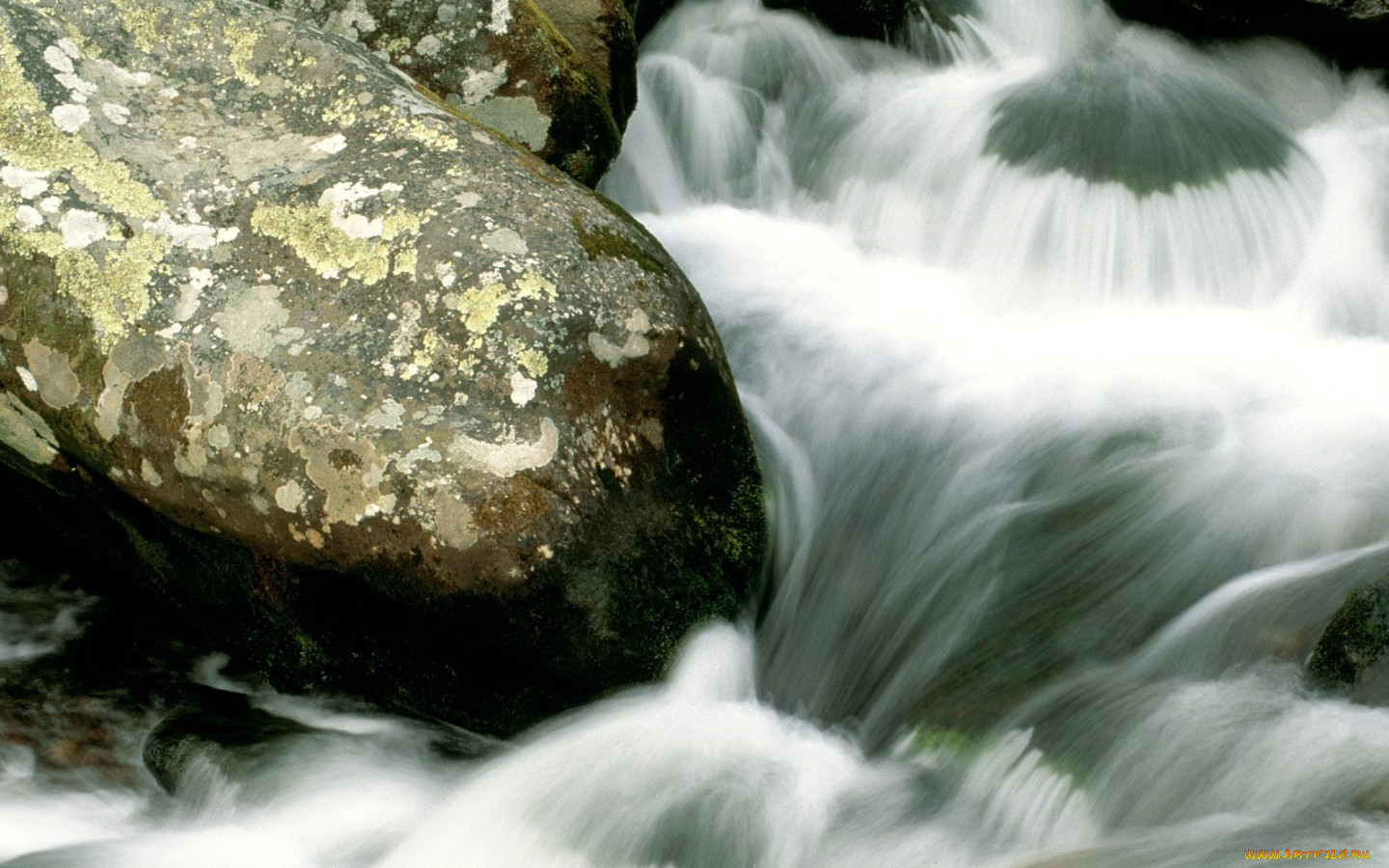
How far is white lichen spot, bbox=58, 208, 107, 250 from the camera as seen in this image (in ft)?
10.5

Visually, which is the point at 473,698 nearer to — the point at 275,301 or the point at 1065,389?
the point at 275,301

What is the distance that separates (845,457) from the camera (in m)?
4.04

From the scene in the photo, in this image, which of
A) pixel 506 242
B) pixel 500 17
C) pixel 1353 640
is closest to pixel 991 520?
pixel 1353 640

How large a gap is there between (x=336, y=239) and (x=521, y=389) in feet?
2.08

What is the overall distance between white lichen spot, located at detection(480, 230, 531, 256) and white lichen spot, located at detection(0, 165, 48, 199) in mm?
1115

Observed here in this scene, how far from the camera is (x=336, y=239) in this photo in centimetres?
321

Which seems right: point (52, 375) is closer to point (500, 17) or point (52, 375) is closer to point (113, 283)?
point (113, 283)

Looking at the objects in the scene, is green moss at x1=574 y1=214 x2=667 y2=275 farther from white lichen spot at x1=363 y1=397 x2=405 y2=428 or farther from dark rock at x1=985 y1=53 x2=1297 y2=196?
dark rock at x1=985 y1=53 x2=1297 y2=196

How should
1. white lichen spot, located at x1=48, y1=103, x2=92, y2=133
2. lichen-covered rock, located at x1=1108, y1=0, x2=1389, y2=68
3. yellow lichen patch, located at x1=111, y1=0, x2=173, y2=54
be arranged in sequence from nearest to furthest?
white lichen spot, located at x1=48, y1=103, x2=92, y2=133 → yellow lichen patch, located at x1=111, y1=0, x2=173, y2=54 → lichen-covered rock, located at x1=1108, y1=0, x2=1389, y2=68

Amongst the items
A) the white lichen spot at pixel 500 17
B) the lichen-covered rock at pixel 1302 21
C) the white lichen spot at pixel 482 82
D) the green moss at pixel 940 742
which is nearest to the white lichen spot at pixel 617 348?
the green moss at pixel 940 742

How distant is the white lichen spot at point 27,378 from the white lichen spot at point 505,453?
1.08 m

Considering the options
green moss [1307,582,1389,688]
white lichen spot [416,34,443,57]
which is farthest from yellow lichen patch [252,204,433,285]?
green moss [1307,582,1389,688]

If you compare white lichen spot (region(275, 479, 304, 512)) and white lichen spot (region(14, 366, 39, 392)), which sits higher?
white lichen spot (region(14, 366, 39, 392))

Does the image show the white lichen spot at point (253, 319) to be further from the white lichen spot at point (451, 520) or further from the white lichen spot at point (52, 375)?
the white lichen spot at point (451, 520)
